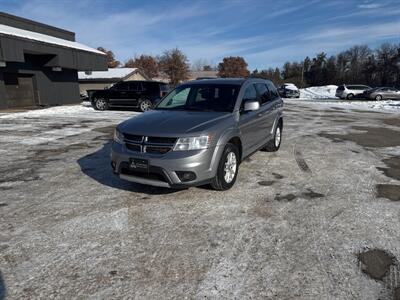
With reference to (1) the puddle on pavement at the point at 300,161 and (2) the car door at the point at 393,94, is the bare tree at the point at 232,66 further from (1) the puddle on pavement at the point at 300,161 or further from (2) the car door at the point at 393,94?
(1) the puddle on pavement at the point at 300,161

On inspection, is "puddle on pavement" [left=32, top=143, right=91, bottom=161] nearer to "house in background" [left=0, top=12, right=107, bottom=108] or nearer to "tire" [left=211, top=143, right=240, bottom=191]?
"tire" [left=211, top=143, right=240, bottom=191]

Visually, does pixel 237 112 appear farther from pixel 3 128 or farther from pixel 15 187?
pixel 3 128

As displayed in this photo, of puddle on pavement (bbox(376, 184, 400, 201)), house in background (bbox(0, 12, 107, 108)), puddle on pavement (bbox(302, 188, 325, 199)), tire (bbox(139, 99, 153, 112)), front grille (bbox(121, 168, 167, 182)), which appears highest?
house in background (bbox(0, 12, 107, 108))

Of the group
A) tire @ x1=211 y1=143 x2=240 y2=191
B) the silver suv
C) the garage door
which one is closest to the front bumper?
the silver suv

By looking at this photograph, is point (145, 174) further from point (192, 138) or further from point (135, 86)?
point (135, 86)

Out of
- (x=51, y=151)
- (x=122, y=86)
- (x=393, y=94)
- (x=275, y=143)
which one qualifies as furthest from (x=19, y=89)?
(x=393, y=94)

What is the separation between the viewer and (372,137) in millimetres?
10406

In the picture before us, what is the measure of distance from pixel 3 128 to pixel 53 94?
1193cm

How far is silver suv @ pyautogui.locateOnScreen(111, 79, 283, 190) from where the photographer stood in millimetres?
4445

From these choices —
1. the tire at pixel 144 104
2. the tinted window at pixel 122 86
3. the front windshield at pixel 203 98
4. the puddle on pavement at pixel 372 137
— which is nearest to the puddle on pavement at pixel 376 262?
the front windshield at pixel 203 98

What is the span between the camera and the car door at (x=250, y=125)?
5.61 m

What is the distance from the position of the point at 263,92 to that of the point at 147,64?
2970 inches

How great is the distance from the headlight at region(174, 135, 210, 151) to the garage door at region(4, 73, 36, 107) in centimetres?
1895

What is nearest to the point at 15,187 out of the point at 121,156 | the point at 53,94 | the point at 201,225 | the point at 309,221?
the point at 121,156
